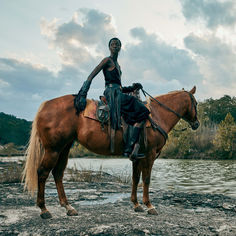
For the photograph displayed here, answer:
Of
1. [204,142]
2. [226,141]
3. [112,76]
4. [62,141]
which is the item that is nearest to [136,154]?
[62,141]

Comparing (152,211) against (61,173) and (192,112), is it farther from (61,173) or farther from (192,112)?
(192,112)

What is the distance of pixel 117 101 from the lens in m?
5.44

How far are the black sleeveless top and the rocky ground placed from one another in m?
2.77

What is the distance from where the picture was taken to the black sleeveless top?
222 inches

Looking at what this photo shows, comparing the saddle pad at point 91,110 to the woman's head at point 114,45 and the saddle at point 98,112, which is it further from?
the woman's head at point 114,45

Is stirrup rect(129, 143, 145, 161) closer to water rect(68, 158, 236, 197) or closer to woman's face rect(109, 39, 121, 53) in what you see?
woman's face rect(109, 39, 121, 53)

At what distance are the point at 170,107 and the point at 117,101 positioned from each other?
1434 mm

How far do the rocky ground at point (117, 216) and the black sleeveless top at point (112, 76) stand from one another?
2.77 metres

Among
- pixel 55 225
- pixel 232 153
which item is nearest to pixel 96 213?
pixel 55 225

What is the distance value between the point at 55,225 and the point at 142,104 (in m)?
2.86

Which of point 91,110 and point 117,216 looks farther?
point 91,110

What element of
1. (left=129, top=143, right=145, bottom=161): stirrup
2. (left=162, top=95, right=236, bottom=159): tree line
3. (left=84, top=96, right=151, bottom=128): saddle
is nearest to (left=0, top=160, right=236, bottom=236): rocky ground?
(left=129, top=143, right=145, bottom=161): stirrup

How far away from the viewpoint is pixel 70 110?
5293mm

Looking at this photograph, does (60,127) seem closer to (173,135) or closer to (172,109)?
(172,109)
